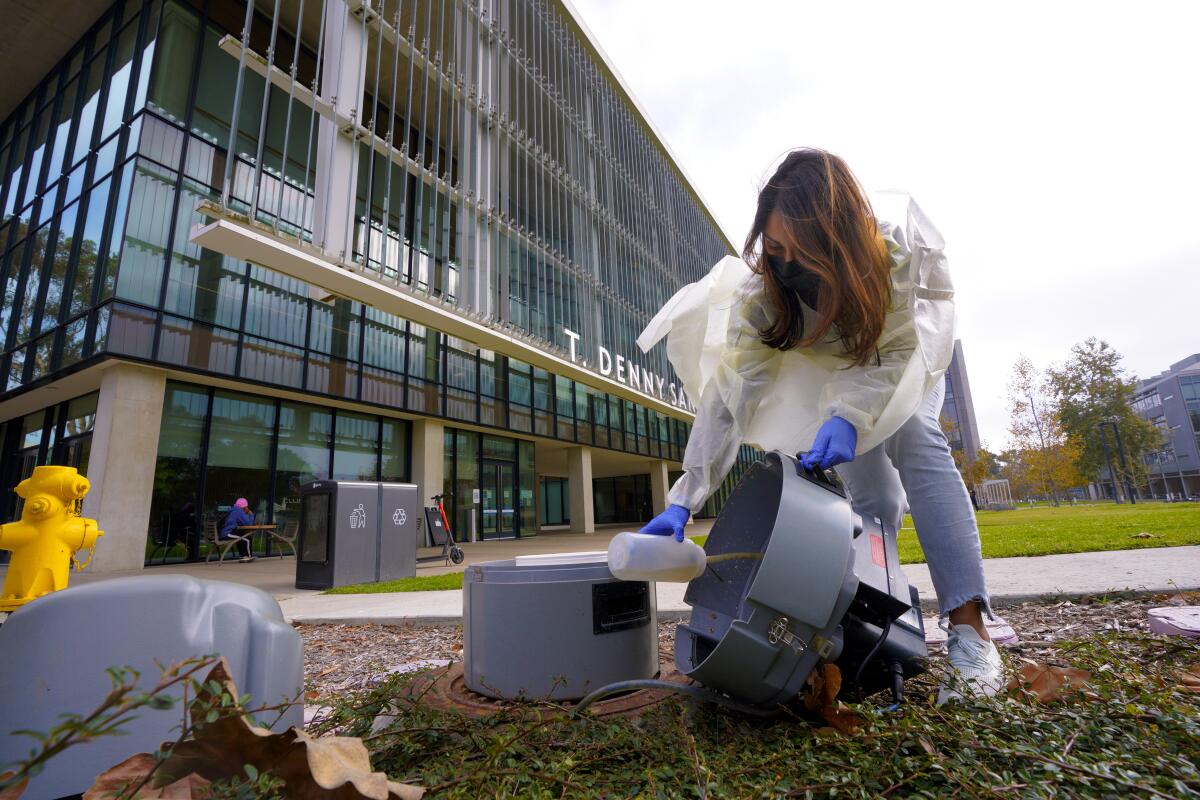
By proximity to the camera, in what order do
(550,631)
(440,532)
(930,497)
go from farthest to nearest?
(440,532) < (930,497) < (550,631)

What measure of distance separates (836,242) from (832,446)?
0.56 meters

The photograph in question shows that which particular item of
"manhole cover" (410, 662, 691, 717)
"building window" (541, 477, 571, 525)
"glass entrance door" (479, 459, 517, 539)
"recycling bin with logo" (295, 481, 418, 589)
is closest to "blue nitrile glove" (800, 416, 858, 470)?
"manhole cover" (410, 662, 691, 717)

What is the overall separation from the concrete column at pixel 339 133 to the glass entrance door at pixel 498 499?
814 centimetres

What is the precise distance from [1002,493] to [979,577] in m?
31.8

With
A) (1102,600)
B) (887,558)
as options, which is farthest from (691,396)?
(1102,600)

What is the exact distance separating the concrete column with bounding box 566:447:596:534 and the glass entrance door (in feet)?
8.86

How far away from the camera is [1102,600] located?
2.44 metres

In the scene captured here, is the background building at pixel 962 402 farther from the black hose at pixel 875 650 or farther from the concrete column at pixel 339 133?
the black hose at pixel 875 650

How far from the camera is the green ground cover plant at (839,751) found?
0.89 metres

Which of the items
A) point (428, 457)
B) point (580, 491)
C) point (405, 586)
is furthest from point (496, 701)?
point (580, 491)

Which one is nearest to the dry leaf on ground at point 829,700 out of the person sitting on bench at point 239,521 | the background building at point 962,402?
the person sitting on bench at point 239,521

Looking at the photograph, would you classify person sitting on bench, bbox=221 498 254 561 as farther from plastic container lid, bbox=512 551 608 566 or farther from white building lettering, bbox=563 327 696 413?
A: plastic container lid, bbox=512 551 608 566

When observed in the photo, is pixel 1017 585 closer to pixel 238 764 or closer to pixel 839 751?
pixel 839 751

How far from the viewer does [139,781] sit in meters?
0.79
